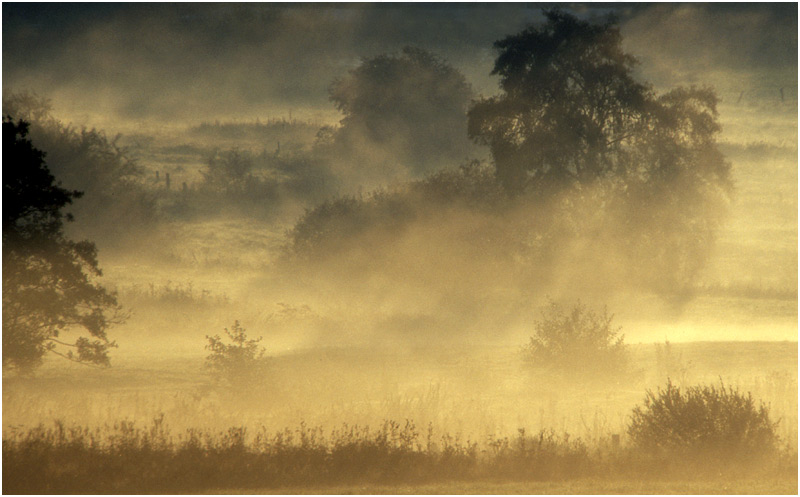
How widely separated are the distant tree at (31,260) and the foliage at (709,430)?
1096 cm

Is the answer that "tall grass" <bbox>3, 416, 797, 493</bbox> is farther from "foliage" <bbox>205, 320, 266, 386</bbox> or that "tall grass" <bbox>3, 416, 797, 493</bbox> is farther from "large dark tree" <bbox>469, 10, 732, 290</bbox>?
"large dark tree" <bbox>469, 10, 732, 290</bbox>

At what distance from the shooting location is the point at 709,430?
13227mm

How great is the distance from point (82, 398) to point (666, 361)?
Result: 15.1 m

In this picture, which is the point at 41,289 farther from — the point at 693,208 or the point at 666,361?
the point at 693,208

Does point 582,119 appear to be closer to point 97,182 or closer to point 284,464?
point 284,464

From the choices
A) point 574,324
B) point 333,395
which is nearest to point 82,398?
point 333,395

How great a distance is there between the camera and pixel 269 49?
412 ft

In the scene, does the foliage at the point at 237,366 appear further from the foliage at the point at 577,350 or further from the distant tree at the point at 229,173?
the distant tree at the point at 229,173

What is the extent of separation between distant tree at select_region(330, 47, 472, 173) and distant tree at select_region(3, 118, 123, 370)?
167 feet

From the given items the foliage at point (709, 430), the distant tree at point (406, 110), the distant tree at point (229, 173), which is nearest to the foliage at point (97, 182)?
the distant tree at point (229, 173)

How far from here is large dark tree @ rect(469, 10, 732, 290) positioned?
36.2 meters

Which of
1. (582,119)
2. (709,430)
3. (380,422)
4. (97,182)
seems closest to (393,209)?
(582,119)

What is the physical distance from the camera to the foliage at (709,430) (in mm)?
13039

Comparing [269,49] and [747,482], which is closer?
[747,482]
